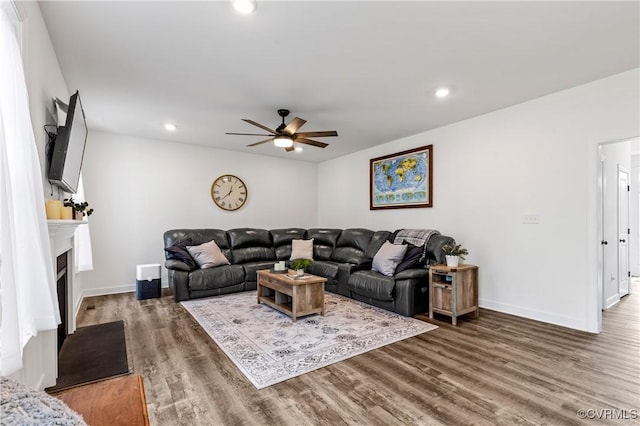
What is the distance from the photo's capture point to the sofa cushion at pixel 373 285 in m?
3.96

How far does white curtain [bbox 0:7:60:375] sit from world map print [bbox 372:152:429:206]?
4.65 meters

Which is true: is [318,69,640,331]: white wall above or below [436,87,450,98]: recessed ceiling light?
below

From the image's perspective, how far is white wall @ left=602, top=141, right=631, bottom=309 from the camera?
4141mm

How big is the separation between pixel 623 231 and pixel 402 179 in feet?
12.0

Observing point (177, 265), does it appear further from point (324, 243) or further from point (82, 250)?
point (324, 243)

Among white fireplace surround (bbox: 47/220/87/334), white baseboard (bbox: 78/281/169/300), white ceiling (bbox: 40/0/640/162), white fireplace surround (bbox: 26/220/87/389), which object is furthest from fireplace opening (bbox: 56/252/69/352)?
white baseboard (bbox: 78/281/169/300)

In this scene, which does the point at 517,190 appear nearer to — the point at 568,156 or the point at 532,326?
Answer: the point at 568,156

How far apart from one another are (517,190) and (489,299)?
4.90ft

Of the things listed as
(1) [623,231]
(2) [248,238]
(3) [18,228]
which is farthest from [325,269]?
(1) [623,231]

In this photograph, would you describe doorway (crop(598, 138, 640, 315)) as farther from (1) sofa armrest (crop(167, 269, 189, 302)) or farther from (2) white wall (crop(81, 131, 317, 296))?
(2) white wall (crop(81, 131, 317, 296))

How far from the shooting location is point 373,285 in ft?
13.6

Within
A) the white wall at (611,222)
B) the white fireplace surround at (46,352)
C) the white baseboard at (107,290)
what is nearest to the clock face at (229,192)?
the white baseboard at (107,290)

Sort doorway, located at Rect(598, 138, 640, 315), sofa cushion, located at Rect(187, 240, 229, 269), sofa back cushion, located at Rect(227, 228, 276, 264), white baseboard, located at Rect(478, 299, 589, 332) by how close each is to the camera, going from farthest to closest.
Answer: sofa back cushion, located at Rect(227, 228, 276, 264)
sofa cushion, located at Rect(187, 240, 229, 269)
doorway, located at Rect(598, 138, 640, 315)
white baseboard, located at Rect(478, 299, 589, 332)

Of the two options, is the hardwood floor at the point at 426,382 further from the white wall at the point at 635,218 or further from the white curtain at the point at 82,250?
the white wall at the point at 635,218
